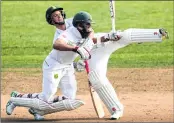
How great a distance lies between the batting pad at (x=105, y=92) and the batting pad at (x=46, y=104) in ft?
1.62

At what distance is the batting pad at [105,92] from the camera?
33.7ft

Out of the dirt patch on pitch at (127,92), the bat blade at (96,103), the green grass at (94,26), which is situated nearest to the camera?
the bat blade at (96,103)

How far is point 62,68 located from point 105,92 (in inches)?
30.0

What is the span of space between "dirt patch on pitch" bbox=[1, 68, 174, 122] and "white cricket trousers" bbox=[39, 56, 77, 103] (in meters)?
0.46

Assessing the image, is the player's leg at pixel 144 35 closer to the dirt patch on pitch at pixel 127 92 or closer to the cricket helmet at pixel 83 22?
the cricket helmet at pixel 83 22

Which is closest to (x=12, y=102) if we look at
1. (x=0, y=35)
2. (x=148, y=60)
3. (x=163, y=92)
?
(x=163, y=92)

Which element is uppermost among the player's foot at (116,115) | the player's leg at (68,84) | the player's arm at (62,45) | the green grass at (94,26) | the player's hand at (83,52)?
the player's arm at (62,45)

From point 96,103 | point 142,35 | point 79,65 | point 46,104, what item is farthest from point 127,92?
point 46,104

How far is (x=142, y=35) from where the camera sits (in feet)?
32.9

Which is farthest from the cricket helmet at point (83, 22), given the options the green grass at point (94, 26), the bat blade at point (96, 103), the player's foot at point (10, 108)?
the green grass at point (94, 26)

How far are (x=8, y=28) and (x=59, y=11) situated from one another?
14.8 meters

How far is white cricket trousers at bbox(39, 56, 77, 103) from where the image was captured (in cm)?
1003

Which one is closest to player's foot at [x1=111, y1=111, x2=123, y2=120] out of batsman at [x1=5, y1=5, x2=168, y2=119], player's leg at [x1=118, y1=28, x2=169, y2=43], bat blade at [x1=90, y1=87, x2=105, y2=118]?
batsman at [x1=5, y1=5, x2=168, y2=119]

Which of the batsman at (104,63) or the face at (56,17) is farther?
the face at (56,17)
